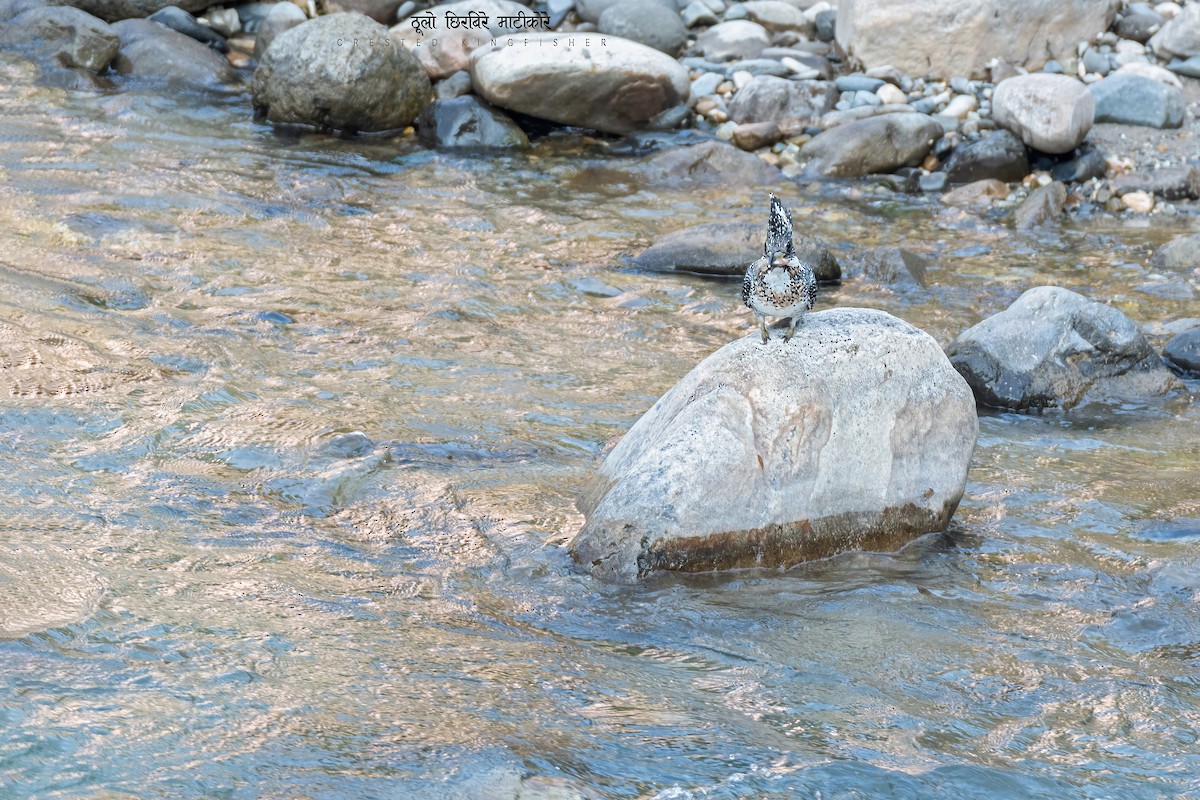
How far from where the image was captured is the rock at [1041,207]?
10680mm

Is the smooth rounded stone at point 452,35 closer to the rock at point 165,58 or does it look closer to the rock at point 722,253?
the rock at point 165,58

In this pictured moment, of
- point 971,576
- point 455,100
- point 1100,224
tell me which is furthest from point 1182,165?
point 971,576

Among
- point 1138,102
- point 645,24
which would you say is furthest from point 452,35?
point 1138,102

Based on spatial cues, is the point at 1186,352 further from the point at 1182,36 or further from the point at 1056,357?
the point at 1182,36

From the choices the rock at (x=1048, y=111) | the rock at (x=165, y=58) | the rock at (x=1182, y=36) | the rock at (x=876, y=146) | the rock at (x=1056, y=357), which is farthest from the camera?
the rock at (x=165, y=58)

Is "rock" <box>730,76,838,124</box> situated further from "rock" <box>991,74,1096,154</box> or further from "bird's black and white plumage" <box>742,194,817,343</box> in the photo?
"bird's black and white plumage" <box>742,194,817,343</box>

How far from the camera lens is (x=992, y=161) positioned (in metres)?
11.5

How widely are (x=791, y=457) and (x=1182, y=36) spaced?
32.9 ft

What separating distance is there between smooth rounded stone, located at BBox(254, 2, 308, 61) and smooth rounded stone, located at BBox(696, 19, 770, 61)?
4.50 meters

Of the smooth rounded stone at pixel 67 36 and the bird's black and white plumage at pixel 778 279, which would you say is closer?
the bird's black and white plumage at pixel 778 279

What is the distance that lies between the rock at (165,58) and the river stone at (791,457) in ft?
31.8

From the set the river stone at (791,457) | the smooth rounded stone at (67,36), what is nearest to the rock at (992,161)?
the river stone at (791,457)

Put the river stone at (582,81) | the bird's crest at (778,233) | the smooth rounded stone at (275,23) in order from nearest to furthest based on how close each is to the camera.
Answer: the bird's crest at (778,233)
the river stone at (582,81)
the smooth rounded stone at (275,23)

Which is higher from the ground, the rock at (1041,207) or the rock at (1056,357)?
the rock at (1041,207)
